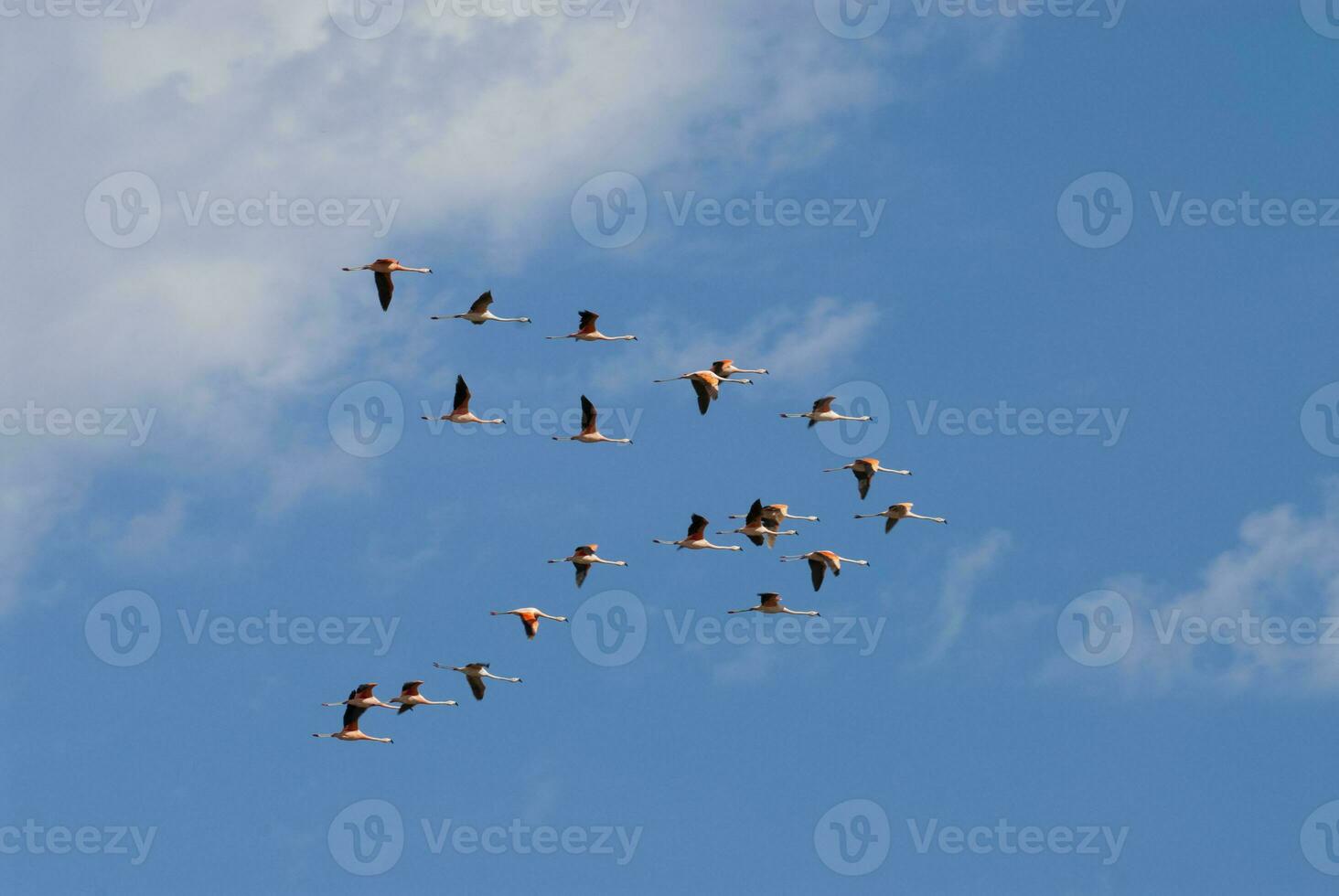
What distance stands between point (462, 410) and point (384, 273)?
5080 millimetres

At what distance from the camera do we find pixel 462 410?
9194 cm

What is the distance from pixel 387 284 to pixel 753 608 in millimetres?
15372

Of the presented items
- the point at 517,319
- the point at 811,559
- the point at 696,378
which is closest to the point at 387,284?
the point at 517,319

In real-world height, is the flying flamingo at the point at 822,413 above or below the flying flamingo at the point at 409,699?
above

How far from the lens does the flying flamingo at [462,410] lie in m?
91.7

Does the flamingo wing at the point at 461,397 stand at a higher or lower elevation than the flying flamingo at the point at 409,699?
higher

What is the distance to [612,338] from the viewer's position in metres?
92.9

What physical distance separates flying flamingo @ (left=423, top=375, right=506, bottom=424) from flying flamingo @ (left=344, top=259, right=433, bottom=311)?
3561mm

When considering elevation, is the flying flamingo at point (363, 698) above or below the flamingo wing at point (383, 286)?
below

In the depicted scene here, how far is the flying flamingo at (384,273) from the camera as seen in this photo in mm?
89500

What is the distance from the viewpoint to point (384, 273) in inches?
3541

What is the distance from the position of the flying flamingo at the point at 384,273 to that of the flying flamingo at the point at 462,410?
3561mm

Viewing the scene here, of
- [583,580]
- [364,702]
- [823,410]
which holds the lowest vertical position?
[364,702]

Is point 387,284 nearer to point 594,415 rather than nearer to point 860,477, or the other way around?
point 594,415
